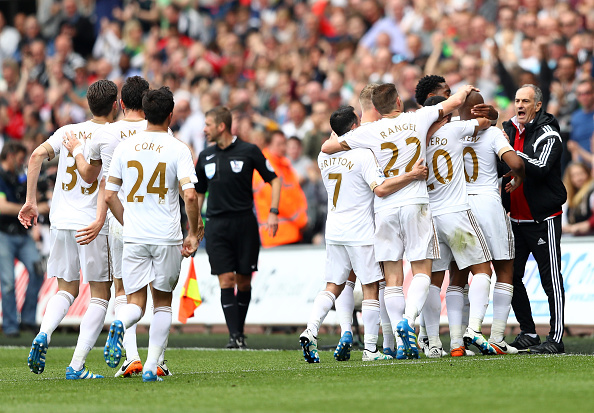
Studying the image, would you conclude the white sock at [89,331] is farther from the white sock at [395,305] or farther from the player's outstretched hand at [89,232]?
the white sock at [395,305]

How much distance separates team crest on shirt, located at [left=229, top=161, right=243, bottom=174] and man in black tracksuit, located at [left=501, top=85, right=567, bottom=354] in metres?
3.52

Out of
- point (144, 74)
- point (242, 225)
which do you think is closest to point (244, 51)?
point (144, 74)

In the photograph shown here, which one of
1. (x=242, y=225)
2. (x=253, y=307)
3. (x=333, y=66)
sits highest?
(x=333, y=66)

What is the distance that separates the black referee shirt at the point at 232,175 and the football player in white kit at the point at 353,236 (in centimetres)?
274

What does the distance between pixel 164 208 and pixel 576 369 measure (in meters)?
3.60

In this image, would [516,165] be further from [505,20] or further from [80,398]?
[505,20]

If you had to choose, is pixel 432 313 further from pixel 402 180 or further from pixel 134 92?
pixel 134 92

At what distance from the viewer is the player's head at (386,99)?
31.2 feet

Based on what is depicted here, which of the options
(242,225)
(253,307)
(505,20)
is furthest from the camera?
(505,20)

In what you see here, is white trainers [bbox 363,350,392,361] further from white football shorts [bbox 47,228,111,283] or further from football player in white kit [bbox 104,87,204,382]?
white football shorts [bbox 47,228,111,283]

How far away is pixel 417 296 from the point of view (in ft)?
30.3

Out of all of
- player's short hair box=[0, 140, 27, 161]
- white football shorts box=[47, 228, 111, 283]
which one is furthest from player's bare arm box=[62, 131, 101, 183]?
player's short hair box=[0, 140, 27, 161]

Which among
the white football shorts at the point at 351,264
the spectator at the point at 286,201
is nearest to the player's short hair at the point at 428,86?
the white football shorts at the point at 351,264

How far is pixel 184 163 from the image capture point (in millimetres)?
8109
